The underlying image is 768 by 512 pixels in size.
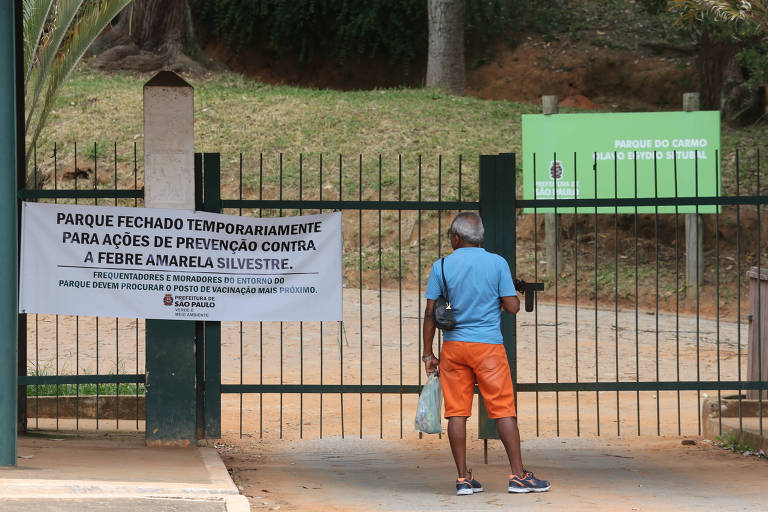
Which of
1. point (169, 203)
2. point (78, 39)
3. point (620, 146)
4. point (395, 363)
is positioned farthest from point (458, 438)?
point (620, 146)

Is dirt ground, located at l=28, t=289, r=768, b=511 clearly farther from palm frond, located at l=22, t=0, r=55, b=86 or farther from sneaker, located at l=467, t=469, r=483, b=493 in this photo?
palm frond, located at l=22, t=0, r=55, b=86

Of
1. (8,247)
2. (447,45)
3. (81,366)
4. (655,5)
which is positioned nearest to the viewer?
(8,247)

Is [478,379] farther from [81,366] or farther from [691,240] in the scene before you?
[691,240]

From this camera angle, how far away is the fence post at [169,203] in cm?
749

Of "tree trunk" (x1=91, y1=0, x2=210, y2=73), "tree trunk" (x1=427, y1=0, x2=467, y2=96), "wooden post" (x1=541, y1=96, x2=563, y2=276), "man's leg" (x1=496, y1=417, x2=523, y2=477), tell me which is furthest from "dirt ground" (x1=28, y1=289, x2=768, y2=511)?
"tree trunk" (x1=91, y1=0, x2=210, y2=73)

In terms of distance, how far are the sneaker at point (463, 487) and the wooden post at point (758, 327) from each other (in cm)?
321

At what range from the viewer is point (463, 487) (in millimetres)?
6336

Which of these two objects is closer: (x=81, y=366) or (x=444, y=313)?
(x=444, y=313)

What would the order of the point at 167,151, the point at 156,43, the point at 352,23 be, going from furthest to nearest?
the point at 352,23, the point at 156,43, the point at 167,151

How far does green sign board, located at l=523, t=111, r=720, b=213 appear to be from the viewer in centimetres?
1622

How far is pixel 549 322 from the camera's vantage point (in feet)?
47.4

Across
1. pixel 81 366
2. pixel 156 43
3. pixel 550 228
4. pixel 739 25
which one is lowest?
pixel 81 366

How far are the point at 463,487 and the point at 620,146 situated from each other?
10845 mm

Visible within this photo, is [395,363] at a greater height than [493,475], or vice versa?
[395,363]
